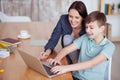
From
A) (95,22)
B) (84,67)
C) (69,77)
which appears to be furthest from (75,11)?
(69,77)

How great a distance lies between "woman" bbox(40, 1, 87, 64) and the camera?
1811 millimetres

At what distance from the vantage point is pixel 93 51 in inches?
67.1

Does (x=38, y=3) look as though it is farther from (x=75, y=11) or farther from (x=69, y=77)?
(x=69, y=77)

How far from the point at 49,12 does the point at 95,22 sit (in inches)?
103

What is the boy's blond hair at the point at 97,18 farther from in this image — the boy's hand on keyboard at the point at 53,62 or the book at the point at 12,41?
the book at the point at 12,41

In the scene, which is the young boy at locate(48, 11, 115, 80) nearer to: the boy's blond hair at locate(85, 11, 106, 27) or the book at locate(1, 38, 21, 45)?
the boy's blond hair at locate(85, 11, 106, 27)

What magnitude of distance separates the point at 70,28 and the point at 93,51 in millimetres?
376

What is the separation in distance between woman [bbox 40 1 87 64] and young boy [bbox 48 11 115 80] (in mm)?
128

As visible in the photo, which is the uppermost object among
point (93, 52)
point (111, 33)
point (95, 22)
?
point (95, 22)

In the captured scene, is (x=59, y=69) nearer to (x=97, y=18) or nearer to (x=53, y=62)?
(x=53, y=62)

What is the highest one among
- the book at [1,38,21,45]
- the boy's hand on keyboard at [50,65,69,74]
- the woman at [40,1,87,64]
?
the woman at [40,1,87,64]

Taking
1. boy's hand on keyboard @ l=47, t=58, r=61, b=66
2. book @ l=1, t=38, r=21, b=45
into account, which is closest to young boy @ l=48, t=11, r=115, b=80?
boy's hand on keyboard @ l=47, t=58, r=61, b=66

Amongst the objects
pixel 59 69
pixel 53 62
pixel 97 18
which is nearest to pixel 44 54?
pixel 53 62

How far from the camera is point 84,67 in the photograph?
158 cm
